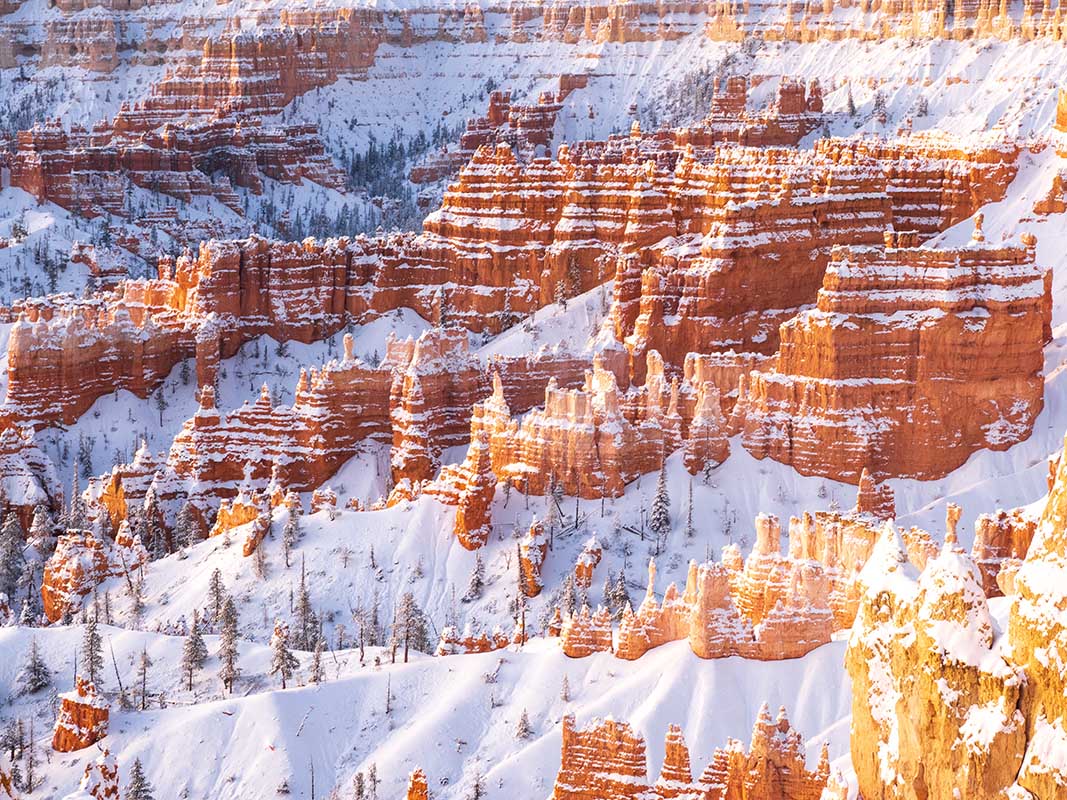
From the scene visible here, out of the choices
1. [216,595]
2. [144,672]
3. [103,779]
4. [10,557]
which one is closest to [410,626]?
[144,672]

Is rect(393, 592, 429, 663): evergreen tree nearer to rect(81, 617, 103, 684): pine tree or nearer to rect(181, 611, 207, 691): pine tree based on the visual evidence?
rect(181, 611, 207, 691): pine tree

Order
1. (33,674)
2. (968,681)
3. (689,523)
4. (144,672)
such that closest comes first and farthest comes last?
(968,681) < (144,672) < (33,674) < (689,523)

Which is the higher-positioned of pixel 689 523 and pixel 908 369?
pixel 908 369

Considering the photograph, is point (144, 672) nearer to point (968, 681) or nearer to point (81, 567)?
point (81, 567)

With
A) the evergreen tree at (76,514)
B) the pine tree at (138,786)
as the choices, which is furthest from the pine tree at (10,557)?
the pine tree at (138,786)

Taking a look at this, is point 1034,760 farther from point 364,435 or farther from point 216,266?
point 216,266
